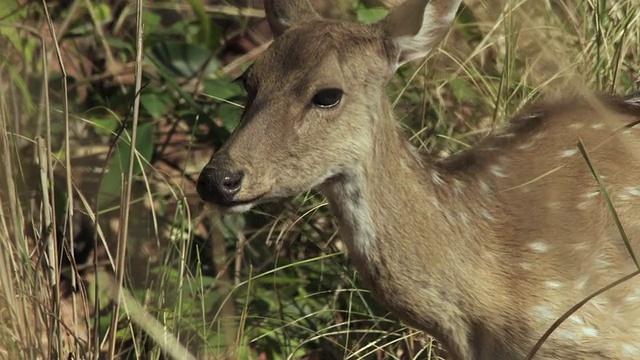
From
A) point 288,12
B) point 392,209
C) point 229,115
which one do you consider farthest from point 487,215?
point 229,115

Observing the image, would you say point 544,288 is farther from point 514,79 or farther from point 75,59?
point 75,59

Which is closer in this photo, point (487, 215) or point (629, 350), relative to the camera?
point (629, 350)

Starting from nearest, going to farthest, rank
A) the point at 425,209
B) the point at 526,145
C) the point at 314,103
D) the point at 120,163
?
the point at 314,103
the point at 425,209
the point at 526,145
the point at 120,163

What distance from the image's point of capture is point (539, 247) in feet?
Result: 12.6

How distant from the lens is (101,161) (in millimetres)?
5168

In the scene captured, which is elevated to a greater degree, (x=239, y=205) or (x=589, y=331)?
(x=239, y=205)

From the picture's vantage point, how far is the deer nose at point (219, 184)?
3.45 metres

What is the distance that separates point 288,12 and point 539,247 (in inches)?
43.2

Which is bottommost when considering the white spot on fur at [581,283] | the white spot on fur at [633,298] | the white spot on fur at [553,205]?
the white spot on fur at [633,298]

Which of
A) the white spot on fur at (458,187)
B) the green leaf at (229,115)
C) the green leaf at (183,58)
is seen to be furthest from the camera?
the green leaf at (183,58)

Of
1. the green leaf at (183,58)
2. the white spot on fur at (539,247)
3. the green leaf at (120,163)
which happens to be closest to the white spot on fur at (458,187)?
the white spot on fur at (539,247)

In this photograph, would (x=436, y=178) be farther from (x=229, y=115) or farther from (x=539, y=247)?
(x=229, y=115)

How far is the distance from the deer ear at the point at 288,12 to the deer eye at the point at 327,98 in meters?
0.53

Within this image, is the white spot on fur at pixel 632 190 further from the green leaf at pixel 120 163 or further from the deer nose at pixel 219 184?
the green leaf at pixel 120 163
